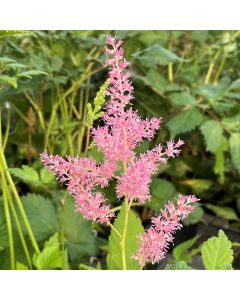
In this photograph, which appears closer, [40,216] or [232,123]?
[40,216]

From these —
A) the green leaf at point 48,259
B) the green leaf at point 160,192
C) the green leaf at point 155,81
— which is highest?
the green leaf at point 155,81

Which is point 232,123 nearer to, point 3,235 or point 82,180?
point 3,235

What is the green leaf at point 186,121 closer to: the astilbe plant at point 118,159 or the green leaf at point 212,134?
the green leaf at point 212,134

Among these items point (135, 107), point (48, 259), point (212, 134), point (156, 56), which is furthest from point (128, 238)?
point (135, 107)

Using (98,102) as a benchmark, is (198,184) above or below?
below

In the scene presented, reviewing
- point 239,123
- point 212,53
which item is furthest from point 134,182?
point 212,53

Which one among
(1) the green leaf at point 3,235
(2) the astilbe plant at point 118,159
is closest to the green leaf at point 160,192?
(1) the green leaf at point 3,235

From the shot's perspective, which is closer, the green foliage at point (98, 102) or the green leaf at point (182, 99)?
the green foliage at point (98, 102)

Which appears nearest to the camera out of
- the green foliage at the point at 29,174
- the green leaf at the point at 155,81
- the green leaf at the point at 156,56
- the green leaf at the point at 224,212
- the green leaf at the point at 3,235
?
the green foliage at the point at 29,174
